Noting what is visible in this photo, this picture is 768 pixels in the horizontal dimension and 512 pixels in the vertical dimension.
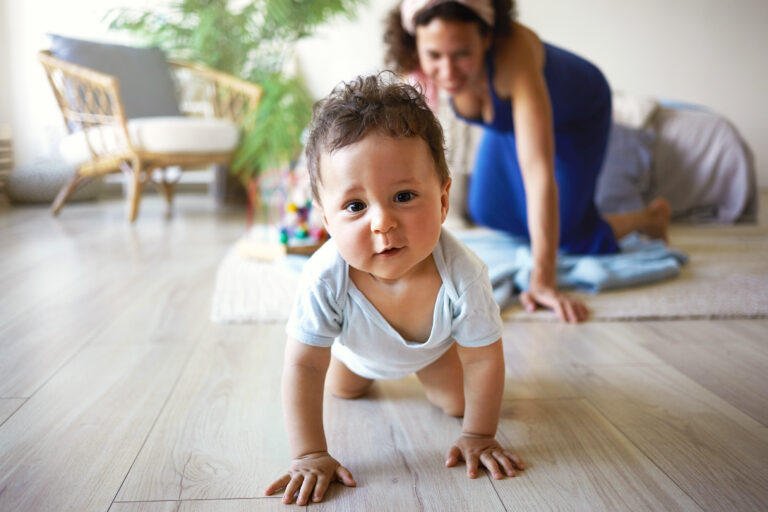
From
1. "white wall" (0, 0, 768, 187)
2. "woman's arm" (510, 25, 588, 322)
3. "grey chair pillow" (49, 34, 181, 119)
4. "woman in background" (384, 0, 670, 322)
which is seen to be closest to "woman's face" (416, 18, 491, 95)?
"woman in background" (384, 0, 670, 322)

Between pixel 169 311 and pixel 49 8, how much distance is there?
333 centimetres

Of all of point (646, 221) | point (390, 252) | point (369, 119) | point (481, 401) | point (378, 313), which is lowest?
point (646, 221)

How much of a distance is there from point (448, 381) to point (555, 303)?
0.58 m

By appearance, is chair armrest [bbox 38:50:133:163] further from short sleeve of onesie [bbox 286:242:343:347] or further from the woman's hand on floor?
short sleeve of onesie [bbox 286:242:343:347]

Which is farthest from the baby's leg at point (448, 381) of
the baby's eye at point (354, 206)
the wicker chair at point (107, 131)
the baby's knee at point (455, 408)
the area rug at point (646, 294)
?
the wicker chair at point (107, 131)

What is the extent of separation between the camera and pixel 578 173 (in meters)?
1.85

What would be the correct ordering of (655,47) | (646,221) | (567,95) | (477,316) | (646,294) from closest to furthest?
1. (477,316)
2. (646,294)
3. (567,95)
4. (646,221)
5. (655,47)

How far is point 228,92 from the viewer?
11.3ft

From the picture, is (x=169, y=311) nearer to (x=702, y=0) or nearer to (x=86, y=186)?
(x=86, y=186)

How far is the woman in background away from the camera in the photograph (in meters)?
1.46

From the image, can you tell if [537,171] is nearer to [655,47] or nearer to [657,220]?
[657,220]

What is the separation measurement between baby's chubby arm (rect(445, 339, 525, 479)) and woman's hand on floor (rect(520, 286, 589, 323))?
2.05 ft

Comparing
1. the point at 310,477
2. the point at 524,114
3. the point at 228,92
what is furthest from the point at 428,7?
the point at 228,92

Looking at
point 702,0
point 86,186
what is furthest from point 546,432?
point 702,0
